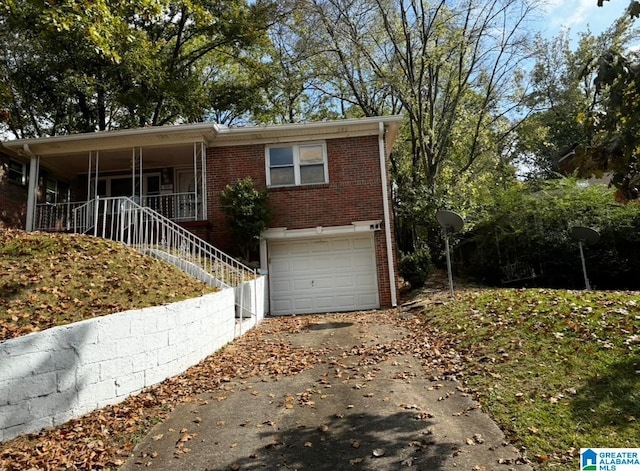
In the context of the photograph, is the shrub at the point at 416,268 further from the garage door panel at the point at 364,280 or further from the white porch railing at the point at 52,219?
the white porch railing at the point at 52,219

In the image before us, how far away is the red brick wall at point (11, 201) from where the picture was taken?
1409 centimetres

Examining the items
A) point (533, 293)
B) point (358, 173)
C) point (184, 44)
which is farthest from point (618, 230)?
point (184, 44)

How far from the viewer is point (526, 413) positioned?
430 cm

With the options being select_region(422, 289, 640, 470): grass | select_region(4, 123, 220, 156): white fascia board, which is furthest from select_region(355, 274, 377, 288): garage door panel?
select_region(4, 123, 220, 156): white fascia board

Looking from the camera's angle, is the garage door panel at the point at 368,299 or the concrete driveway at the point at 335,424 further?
the garage door panel at the point at 368,299

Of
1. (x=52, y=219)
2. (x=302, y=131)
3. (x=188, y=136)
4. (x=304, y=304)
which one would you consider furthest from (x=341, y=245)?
(x=52, y=219)

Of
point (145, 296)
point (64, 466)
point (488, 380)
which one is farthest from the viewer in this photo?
point (145, 296)

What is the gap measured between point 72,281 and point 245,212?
18.9 ft

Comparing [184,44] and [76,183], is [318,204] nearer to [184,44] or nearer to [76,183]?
[76,183]

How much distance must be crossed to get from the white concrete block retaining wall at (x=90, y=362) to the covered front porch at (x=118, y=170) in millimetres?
6943

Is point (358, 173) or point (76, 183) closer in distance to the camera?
point (358, 173)

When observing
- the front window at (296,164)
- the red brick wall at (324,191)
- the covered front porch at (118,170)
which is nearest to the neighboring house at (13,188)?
the covered front porch at (118,170)

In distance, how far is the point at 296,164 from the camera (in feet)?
42.7

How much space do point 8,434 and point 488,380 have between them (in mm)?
5178
